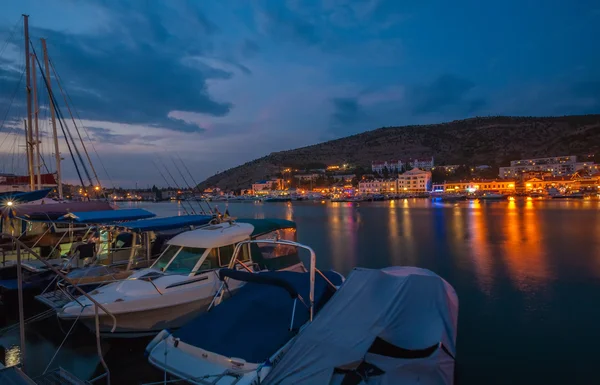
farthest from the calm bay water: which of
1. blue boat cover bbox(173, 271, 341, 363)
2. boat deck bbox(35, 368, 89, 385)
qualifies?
boat deck bbox(35, 368, 89, 385)

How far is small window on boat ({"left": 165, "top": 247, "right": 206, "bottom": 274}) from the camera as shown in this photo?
8.91m

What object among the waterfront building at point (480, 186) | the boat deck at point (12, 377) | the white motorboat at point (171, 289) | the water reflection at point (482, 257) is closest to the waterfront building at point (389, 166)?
the waterfront building at point (480, 186)

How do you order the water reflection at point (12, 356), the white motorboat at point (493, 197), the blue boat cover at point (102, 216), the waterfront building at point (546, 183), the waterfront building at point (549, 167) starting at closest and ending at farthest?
the water reflection at point (12, 356)
the blue boat cover at point (102, 216)
the white motorboat at point (493, 197)
the waterfront building at point (546, 183)
the waterfront building at point (549, 167)

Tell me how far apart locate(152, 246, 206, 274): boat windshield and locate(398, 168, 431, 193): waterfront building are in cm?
13246

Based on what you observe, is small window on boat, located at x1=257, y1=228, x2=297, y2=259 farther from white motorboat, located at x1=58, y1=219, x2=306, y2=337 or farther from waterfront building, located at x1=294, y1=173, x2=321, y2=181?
waterfront building, located at x1=294, y1=173, x2=321, y2=181

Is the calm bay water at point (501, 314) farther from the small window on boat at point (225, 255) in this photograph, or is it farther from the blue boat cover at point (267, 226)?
the blue boat cover at point (267, 226)

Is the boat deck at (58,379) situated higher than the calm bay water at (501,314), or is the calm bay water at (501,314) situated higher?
the boat deck at (58,379)

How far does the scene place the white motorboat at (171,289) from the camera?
25.1 feet

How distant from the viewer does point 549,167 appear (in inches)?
5428

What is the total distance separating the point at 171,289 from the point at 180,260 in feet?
4.18

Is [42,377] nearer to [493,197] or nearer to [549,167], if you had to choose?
[493,197]

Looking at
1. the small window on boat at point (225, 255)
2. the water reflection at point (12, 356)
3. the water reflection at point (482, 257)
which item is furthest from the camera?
the water reflection at point (482, 257)

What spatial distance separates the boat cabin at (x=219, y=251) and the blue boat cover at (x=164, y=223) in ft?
3.88

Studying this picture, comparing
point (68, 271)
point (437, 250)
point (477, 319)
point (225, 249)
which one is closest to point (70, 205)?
point (68, 271)
